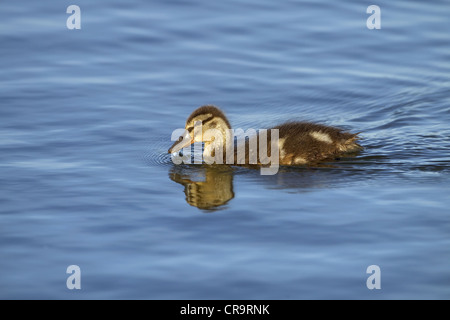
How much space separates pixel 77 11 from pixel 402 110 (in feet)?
13.6

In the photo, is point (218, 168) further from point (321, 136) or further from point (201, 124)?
point (321, 136)

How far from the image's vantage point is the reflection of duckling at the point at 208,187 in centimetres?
588

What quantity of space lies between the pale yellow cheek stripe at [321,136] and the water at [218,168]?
30 centimetres

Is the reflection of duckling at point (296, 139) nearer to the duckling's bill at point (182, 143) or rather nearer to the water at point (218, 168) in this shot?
the duckling's bill at point (182, 143)

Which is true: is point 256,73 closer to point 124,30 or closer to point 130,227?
point 124,30

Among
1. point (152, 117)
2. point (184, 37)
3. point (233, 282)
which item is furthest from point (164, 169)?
point (184, 37)

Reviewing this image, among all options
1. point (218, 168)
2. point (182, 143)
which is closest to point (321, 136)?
point (218, 168)

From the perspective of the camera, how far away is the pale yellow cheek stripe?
6770 mm

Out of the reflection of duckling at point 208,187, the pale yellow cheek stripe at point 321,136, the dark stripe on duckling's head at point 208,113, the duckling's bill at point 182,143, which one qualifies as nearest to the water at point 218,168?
the reflection of duckling at point 208,187

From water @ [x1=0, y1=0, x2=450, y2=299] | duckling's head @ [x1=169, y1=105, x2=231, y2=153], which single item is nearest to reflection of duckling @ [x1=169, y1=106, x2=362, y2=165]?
duckling's head @ [x1=169, y1=105, x2=231, y2=153]

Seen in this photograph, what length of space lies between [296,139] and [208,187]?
0.89 meters

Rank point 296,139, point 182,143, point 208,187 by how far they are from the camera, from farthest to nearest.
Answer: point 182,143, point 296,139, point 208,187

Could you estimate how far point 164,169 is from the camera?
672cm

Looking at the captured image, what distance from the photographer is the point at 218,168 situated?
681 centimetres
